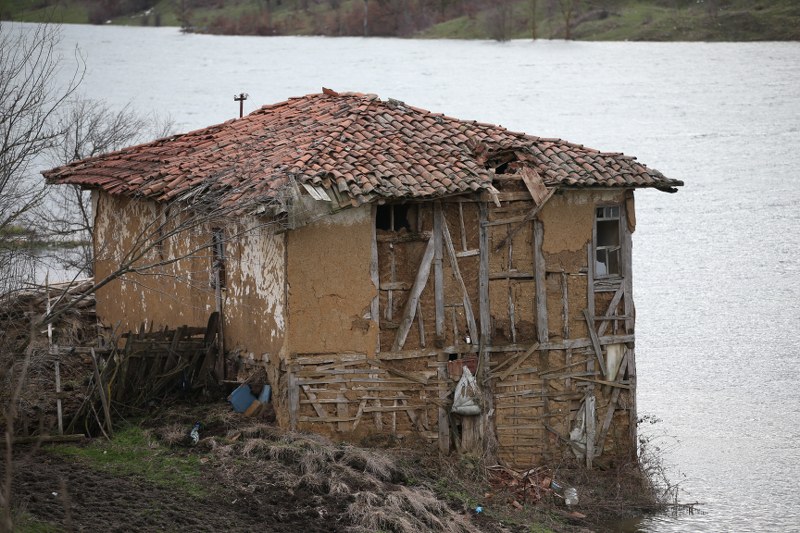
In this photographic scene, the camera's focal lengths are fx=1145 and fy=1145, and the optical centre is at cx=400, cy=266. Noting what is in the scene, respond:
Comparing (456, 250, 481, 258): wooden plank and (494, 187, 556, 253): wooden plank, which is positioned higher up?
(494, 187, 556, 253): wooden plank

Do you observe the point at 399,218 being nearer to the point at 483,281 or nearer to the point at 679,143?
the point at 483,281

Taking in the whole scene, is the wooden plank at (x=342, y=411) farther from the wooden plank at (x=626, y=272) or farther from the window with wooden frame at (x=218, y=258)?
the wooden plank at (x=626, y=272)

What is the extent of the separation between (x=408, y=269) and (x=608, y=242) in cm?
382

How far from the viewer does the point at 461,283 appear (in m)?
17.0

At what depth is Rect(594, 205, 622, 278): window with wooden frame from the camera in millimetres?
18344

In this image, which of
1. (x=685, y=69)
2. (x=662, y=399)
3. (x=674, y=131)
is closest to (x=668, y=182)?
(x=662, y=399)

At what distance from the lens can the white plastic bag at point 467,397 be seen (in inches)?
667

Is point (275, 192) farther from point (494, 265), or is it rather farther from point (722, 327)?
point (722, 327)

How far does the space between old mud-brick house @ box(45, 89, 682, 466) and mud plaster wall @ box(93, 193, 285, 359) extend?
0.13 feet

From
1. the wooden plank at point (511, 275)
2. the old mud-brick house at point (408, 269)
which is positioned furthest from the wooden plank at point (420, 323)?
the wooden plank at point (511, 275)

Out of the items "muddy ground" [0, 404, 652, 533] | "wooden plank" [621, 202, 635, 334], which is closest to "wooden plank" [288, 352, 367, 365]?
"muddy ground" [0, 404, 652, 533]

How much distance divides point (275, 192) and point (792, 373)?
22.1 meters

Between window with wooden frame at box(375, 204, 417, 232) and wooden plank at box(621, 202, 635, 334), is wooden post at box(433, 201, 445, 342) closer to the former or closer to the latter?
window with wooden frame at box(375, 204, 417, 232)

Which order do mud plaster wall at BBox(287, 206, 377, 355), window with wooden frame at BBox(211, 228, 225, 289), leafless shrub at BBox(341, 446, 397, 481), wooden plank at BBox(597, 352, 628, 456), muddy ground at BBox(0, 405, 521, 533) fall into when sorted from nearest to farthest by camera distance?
muddy ground at BBox(0, 405, 521, 533)
leafless shrub at BBox(341, 446, 397, 481)
mud plaster wall at BBox(287, 206, 377, 355)
window with wooden frame at BBox(211, 228, 225, 289)
wooden plank at BBox(597, 352, 628, 456)
